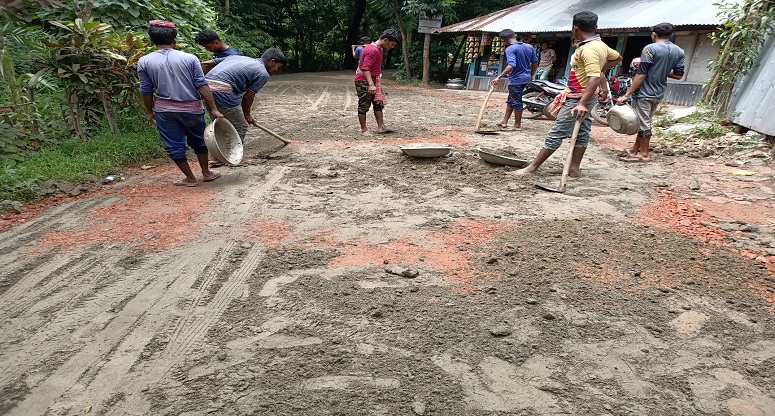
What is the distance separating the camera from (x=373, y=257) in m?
3.08

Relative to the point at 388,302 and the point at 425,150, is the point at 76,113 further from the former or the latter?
the point at 388,302

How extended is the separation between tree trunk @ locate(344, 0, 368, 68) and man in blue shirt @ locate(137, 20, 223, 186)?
827 inches

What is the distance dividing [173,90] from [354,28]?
861 inches

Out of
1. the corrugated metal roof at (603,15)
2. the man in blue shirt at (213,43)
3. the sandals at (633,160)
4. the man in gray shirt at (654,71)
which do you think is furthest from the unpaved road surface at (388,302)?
the corrugated metal roof at (603,15)

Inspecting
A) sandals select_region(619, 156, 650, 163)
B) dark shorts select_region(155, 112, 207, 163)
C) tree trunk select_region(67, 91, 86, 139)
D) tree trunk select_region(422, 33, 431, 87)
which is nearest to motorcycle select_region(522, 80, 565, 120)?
sandals select_region(619, 156, 650, 163)

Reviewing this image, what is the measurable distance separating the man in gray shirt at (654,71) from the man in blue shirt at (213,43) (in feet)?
15.5

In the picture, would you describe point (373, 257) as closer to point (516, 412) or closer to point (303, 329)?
point (303, 329)

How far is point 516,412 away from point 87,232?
3.35m

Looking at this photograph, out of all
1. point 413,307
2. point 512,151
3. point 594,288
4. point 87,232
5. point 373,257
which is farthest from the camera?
point 512,151

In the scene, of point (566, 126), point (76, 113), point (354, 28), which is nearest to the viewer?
point (566, 126)

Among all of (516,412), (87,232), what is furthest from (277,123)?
(516,412)

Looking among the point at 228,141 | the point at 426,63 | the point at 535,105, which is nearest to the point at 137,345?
the point at 228,141

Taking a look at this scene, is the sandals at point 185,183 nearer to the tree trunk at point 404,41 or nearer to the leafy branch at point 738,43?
the leafy branch at point 738,43

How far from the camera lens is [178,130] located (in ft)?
14.4
